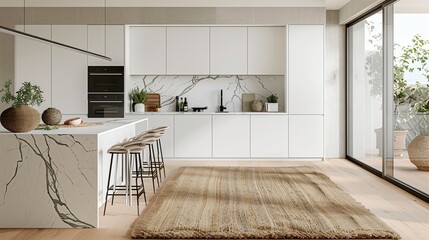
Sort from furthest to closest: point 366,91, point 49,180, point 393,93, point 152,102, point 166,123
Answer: point 152,102 < point 166,123 < point 366,91 < point 393,93 < point 49,180

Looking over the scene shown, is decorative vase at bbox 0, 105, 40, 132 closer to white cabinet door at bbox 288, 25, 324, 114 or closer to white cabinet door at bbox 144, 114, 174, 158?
white cabinet door at bbox 144, 114, 174, 158

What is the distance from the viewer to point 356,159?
30.2 feet

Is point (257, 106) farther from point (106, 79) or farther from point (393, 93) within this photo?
point (393, 93)

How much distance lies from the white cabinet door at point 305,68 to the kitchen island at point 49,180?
5.29 meters

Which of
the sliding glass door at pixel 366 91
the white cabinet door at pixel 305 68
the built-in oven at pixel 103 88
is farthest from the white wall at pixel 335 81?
the built-in oven at pixel 103 88

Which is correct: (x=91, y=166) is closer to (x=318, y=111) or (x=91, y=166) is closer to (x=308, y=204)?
(x=308, y=204)

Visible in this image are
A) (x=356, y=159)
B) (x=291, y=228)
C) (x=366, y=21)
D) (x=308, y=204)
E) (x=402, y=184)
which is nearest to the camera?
(x=291, y=228)

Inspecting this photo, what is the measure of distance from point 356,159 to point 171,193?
4.21 meters

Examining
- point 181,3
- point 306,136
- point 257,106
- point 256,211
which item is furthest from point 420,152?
point 181,3

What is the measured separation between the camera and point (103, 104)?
30.5 feet

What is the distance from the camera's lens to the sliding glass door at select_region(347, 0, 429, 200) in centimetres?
607

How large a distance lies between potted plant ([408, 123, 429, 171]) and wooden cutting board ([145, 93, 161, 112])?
192 inches

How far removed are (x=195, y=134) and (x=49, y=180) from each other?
191 inches

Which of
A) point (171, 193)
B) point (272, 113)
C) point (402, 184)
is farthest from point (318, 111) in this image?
point (171, 193)
